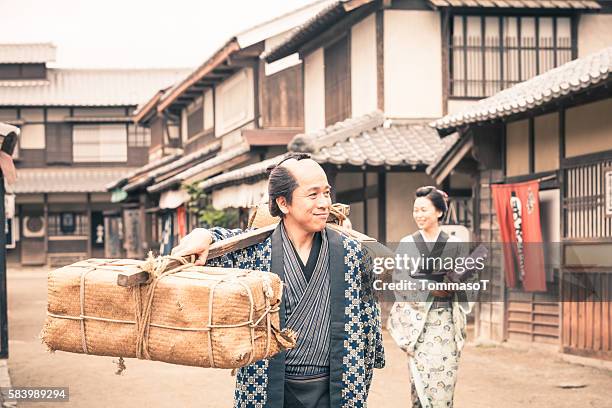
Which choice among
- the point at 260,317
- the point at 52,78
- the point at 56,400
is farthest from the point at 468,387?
the point at 52,78

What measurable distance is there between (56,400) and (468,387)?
4.56 m

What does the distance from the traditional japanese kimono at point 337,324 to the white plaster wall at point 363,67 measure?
12.5 meters

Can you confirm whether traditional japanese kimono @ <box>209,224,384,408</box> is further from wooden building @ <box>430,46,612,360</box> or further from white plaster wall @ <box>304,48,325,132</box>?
white plaster wall @ <box>304,48,325,132</box>

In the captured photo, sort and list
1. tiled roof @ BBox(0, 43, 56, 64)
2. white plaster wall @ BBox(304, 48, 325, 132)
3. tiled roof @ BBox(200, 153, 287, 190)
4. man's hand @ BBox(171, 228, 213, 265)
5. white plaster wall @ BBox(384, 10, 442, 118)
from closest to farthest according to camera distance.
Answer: man's hand @ BBox(171, 228, 213, 265) < white plaster wall @ BBox(384, 10, 442, 118) < tiled roof @ BBox(200, 153, 287, 190) < white plaster wall @ BBox(304, 48, 325, 132) < tiled roof @ BBox(0, 43, 56, 64)

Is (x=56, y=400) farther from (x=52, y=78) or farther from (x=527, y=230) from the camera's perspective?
(x=52, y=78)

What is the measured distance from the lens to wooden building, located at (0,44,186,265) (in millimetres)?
40656

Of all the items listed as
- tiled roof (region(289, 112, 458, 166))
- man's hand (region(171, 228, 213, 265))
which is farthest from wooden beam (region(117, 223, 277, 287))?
tiled roof (region(289, 112, 458, 166))

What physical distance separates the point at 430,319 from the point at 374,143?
8.54m

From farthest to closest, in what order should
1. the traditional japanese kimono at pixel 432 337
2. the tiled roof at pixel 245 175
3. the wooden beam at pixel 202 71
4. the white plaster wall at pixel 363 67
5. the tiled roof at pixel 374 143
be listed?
the wooden beam at pixel 202 71 < the tiled roof at pixel 245 175 < the white plaster wall at pixel 363 67 < the tiled roof at pixel 374 143 < the traditional japanese kimono at pixel 432 337

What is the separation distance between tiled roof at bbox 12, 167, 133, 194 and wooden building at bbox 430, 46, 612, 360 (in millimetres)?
28026

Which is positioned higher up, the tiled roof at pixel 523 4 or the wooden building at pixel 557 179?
the tiled roof at pixel 523 4

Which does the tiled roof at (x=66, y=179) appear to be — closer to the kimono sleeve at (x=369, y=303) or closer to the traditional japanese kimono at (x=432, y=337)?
the traditional japanese kimono at (x=432, y=337)

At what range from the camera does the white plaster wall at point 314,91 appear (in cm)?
1930

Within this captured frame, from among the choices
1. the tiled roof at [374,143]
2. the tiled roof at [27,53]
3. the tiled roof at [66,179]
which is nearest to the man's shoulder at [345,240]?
the tiled roof at [374,143]
